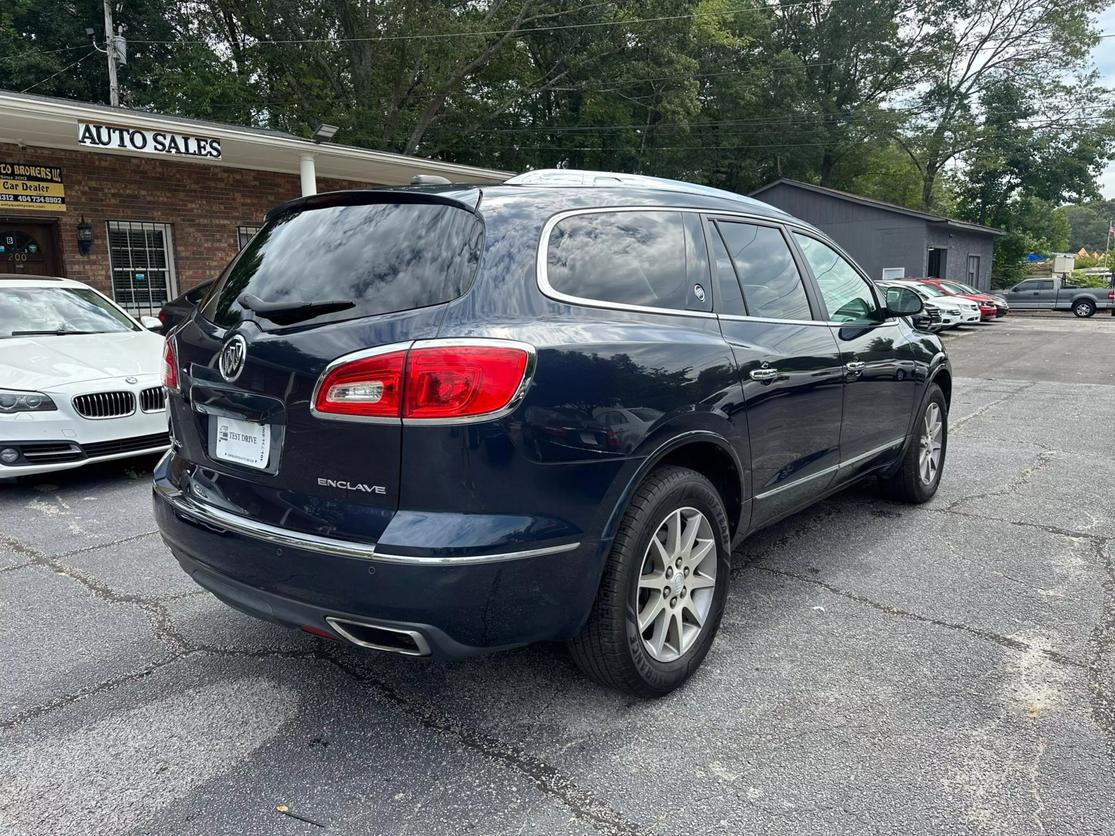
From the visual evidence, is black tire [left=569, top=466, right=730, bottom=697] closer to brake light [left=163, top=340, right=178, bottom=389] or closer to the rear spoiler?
the rear spoiler

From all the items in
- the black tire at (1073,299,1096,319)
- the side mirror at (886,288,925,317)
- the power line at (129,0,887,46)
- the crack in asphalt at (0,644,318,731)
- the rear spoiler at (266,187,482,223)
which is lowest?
the crack in asphalt at (0,644,318,731)

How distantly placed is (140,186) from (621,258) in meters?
13.0

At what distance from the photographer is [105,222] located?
42.2ft

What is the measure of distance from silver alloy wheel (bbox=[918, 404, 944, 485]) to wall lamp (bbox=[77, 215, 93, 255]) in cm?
1252

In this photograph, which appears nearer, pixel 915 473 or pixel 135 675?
pixel 135 675

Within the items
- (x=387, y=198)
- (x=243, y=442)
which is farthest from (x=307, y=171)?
(x=243, y=442)

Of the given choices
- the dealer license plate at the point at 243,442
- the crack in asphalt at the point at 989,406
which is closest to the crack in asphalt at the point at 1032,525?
the crack in asphalt at the point at 989,406

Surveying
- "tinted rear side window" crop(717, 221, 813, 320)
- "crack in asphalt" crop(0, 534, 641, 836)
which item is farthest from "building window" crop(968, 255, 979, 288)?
"crack in asphalt" crop(0, 534, 641, 836)

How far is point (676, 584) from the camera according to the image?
2.79m

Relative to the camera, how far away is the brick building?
35.8 ft

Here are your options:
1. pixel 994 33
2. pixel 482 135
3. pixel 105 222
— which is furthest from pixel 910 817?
pixel 994 33

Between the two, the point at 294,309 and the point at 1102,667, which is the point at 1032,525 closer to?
the point at 1102,667

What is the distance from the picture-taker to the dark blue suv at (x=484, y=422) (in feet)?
7.20

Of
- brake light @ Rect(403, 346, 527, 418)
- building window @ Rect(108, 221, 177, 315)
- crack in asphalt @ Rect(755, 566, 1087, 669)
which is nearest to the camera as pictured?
brake light @ Rect(403, 346, 527, 418)
